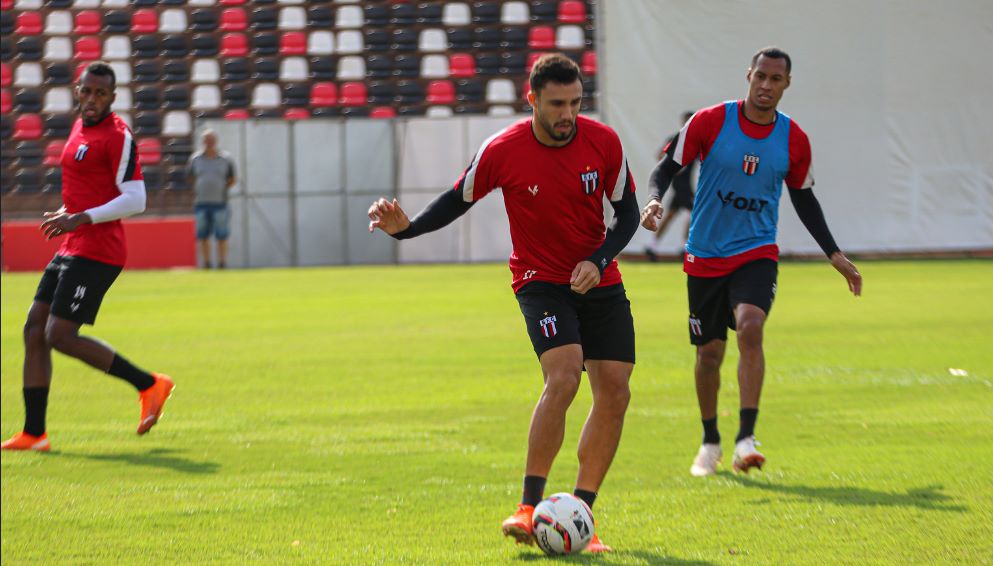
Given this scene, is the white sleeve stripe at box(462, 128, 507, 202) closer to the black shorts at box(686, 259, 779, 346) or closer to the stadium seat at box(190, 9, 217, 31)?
the black shorts at box(686, 259, 779, 346)

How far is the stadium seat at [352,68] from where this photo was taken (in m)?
31.1

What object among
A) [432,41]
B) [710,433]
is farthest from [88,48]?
[710,433]

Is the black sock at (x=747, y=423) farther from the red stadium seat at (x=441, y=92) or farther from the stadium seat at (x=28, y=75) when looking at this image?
the stadium seat at (x=28, y=75)

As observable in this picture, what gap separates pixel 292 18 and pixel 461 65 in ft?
13.4

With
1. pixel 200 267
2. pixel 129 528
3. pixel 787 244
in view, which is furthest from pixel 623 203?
pixel 200 267

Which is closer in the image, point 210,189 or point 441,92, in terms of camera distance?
point 210,189

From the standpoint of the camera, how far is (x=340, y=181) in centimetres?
2872

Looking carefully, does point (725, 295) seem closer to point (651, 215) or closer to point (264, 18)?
point (651, 215)

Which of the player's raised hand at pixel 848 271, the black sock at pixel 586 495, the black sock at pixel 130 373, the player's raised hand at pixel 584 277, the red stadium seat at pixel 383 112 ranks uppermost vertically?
the player's raised hand at pixel 584 277

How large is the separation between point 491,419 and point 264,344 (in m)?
5.32

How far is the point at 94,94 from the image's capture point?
325 inches

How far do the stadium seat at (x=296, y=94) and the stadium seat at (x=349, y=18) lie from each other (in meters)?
1.63

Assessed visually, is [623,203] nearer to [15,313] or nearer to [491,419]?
[491,419]

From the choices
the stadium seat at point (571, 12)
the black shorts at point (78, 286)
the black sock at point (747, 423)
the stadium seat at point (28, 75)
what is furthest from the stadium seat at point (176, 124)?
the black sock at point (747, 423)
